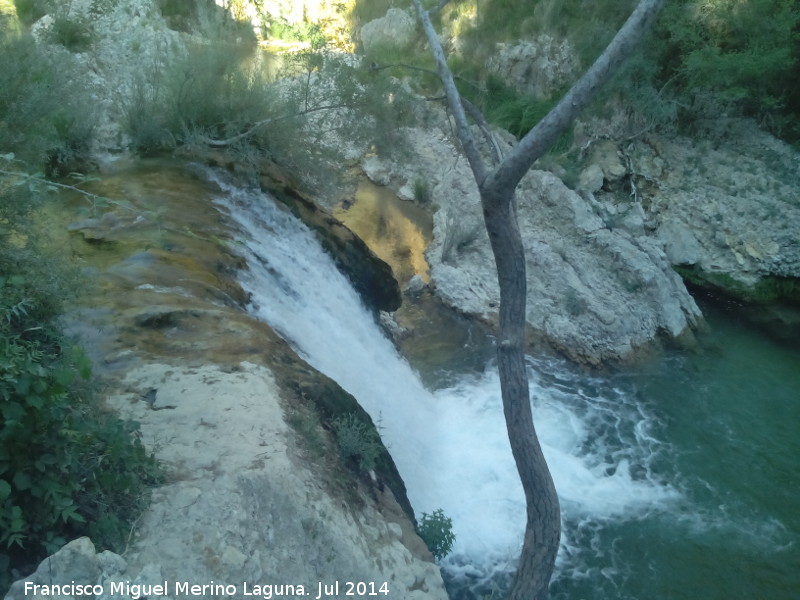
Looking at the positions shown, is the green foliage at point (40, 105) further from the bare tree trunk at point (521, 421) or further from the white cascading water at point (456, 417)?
the bare tree trunk at point (521, 421)

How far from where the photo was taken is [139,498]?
305 centimetres

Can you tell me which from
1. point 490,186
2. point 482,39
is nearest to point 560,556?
point 490,186

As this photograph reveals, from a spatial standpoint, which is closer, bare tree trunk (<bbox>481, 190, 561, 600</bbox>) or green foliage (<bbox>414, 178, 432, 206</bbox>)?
bare tree trunk (<bbox>481, 190, 561, 600</bbox>)

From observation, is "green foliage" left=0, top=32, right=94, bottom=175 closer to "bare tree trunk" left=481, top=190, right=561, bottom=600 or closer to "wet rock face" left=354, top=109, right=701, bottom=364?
"bare tree trunk" left=481, top=190, right=561, bottom=600

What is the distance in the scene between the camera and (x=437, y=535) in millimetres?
4855

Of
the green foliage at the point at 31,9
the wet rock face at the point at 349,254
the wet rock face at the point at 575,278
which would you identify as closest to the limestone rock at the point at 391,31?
the wet rock face at the point at 575,278

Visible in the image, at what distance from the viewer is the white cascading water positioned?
19.4ft

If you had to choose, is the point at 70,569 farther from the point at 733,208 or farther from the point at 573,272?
the point at 733,208

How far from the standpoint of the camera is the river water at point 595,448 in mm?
5496

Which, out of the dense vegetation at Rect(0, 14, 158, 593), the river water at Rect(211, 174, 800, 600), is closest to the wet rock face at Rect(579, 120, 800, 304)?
the river water at Rect(211, 174, 800, 600)

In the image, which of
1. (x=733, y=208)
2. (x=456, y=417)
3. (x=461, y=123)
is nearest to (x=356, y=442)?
(x=461, y=123)

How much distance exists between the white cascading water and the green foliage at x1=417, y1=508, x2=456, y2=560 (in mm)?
379

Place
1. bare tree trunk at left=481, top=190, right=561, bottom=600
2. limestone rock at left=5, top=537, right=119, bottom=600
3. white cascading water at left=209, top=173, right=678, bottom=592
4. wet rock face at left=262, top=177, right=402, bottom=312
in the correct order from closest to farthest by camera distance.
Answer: limestone rock at left=5, top=537, right=119, bottom=600
bare tree trunk at left=481, top=190, right=561, bottom=600
white cascading water at left=209, top=173, right=678, bottom=592
wet rock face at left=262, top=177, right=402, bottom=312

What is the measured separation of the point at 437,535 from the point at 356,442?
1074 mm
